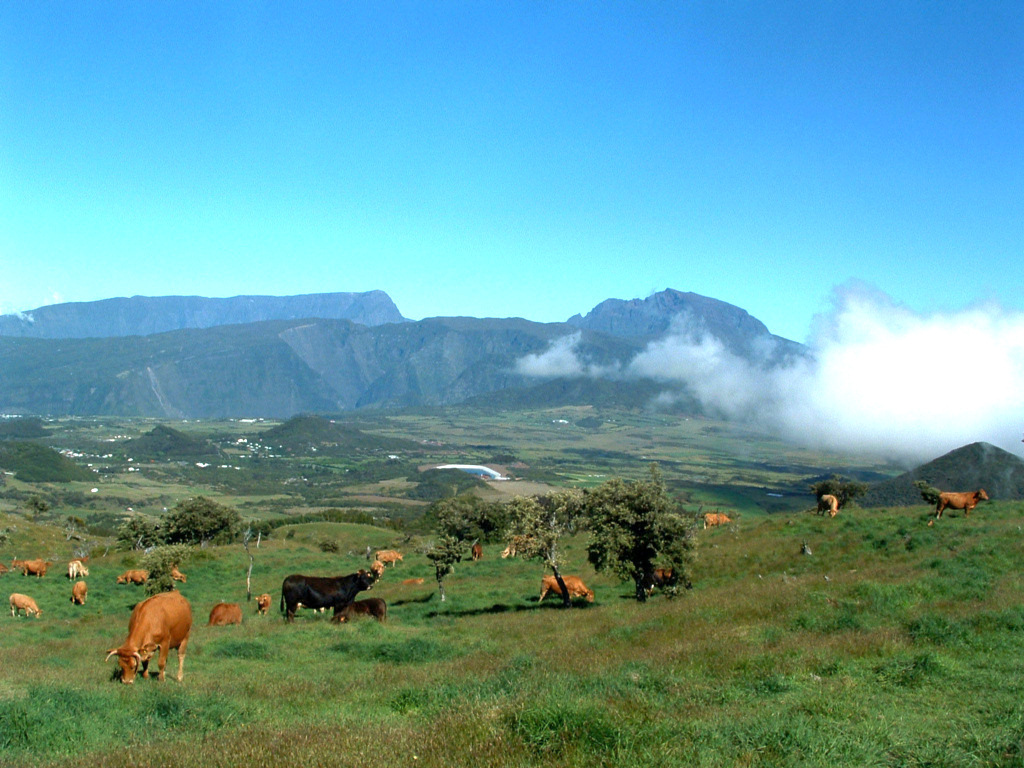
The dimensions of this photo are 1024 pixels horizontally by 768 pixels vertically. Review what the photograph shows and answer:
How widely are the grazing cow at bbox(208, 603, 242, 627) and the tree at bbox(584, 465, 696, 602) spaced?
12601 mm

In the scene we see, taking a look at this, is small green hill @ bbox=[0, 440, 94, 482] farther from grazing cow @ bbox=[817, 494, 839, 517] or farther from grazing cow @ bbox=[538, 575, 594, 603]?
grazing cow @ bbox=[817, 494, 839, 517]

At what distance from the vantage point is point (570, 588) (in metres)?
26.5

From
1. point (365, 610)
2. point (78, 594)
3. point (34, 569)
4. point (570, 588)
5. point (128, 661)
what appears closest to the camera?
point (128, 661)

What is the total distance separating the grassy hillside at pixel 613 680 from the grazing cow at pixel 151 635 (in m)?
0.67

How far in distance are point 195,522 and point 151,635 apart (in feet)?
139

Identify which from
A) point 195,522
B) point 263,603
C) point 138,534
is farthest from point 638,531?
point 138,534

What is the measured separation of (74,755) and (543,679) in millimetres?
6112

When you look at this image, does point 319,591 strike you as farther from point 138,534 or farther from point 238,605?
point 138,534

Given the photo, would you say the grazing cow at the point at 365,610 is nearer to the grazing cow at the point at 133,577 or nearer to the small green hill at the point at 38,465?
the grazing cow at the point at 133,577

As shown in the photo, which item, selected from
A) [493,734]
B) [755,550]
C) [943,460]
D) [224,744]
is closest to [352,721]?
[224,744]

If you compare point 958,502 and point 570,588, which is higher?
point 958,502

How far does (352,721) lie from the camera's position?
27.7 ft

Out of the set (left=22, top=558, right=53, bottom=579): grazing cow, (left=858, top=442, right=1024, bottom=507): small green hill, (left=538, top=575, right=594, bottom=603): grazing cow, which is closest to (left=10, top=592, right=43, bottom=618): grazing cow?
(left=22, top=558, right=53, bottom=579): grazing cow

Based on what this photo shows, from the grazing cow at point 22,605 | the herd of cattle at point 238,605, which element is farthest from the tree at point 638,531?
the grazing cow at point 22,605
